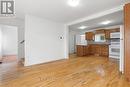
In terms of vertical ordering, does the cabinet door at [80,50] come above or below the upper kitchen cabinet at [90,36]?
below

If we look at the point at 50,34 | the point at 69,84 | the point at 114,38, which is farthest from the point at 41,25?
the point at 114,38

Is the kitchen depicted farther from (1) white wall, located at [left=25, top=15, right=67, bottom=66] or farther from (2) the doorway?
(2) the doorway

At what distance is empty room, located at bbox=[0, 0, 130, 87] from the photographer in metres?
2.57

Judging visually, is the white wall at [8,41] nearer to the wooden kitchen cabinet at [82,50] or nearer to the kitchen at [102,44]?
the wooden kitchen cabinet at [82,50]

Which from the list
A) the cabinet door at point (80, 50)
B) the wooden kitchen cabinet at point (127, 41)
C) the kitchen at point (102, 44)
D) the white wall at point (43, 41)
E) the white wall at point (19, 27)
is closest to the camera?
the wooden kitchen cabinet at point (127, 41)

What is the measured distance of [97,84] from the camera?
2.30 meters

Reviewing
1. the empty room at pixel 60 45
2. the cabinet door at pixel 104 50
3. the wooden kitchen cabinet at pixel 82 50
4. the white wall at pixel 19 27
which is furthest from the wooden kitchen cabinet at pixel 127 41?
the white wall at pixel 19 27

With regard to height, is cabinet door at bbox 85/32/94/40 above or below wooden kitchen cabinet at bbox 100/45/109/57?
above

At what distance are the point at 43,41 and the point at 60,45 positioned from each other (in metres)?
1.29

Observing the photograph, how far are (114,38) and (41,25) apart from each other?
4541mm

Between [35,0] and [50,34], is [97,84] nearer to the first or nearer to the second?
[35,0]

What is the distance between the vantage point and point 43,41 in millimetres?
4797

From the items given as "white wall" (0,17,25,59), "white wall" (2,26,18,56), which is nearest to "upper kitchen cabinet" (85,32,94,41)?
"white wall" (0,17,25,59)

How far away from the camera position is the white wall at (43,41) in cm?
421
